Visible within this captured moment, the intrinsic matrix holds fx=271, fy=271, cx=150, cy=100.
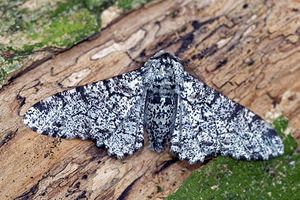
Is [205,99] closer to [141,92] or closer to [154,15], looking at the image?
[141,92]

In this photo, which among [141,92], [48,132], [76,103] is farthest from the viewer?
[141,92]

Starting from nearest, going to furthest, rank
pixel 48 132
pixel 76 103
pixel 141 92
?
pixel 48 132 → pixel 76 103 → pixel 141 92

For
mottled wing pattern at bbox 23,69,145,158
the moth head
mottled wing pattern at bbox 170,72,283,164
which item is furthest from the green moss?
the moth head

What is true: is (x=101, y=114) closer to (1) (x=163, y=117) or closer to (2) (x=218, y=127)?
(1) (x=163, y=117)

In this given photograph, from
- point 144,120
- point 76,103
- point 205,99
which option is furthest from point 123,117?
point 205,99

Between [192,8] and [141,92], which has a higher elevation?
[192,8]

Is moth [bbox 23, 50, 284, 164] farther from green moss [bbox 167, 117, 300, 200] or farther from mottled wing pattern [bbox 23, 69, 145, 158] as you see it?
green moss [bbox 167, 117, 300, 200]

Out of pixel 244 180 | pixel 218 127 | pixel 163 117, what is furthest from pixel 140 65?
pixel 244 180
